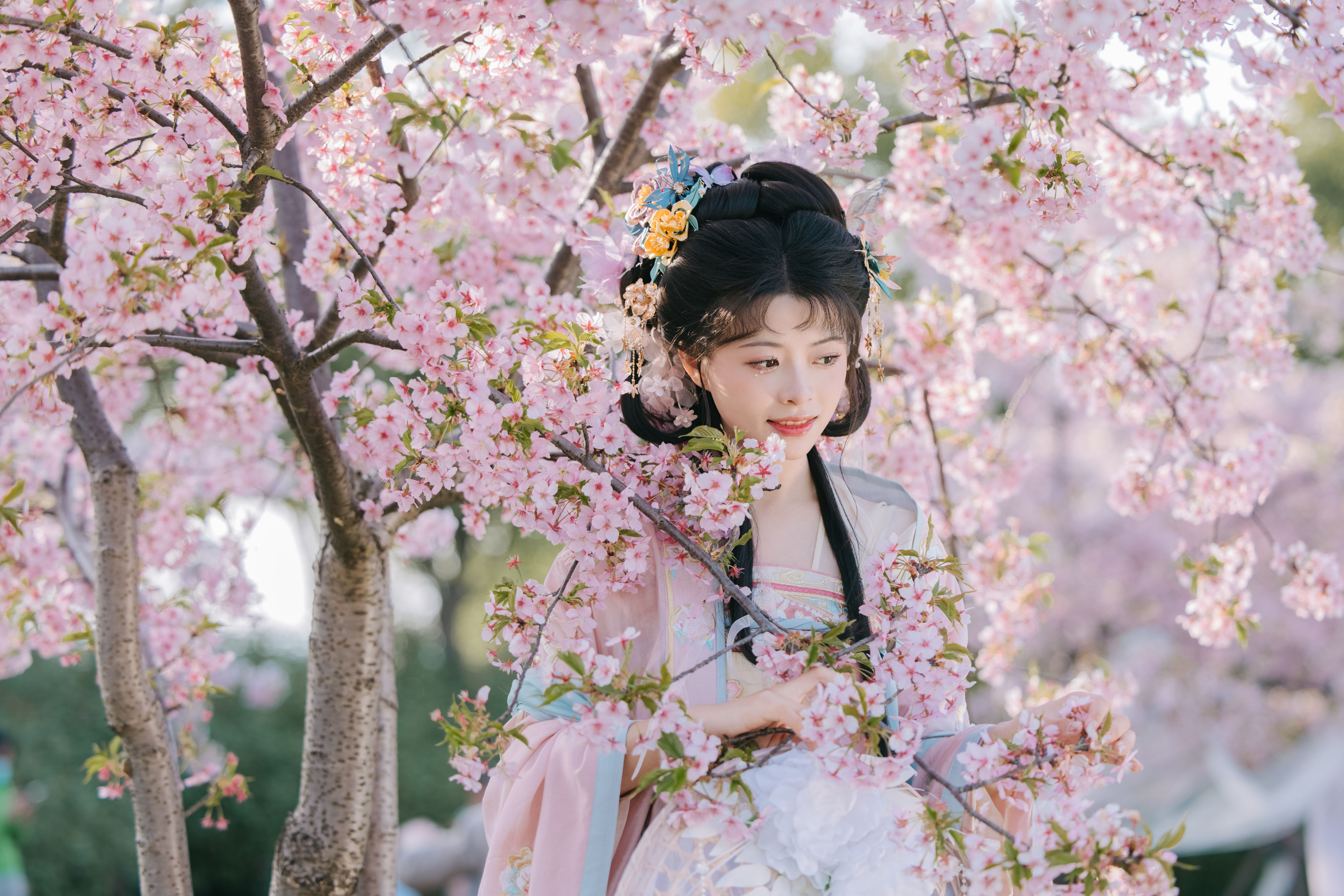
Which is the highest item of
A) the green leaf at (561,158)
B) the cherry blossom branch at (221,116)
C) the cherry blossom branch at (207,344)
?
the green leaf at (561,158)

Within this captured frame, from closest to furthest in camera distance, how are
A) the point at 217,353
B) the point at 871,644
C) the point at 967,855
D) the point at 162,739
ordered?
1. the point at 967,855
2. the point at 871,644
3. the point at 217,353
4. the point at 162,739

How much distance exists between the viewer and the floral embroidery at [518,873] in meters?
1.83

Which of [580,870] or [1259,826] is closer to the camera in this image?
[580,870]

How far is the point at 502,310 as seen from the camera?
2674 mm

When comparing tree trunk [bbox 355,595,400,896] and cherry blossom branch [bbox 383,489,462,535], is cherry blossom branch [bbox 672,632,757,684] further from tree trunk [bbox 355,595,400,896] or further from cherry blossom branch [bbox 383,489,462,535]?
tree trunk [bbox 355,595,400,896]

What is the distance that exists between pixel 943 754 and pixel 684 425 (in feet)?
2.58

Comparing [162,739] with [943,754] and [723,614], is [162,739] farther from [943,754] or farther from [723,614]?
[943,754]

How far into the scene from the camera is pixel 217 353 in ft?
7.52

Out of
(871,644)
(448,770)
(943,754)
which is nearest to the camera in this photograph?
(871,644)

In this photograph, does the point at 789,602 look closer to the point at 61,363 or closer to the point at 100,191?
the point at 61,363

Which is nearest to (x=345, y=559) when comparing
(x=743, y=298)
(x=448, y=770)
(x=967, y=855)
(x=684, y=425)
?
(x=684, y=425)

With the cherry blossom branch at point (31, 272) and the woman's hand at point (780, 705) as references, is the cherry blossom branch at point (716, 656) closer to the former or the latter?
the woman's hand at point (780, 705)

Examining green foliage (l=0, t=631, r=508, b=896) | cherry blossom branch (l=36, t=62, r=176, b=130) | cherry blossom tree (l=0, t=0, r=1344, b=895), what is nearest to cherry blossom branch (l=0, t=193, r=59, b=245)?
cherry blossom tree (l=0, t=0, r=1344, b=895)

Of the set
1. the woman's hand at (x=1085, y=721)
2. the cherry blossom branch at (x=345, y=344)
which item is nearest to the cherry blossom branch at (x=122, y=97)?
the cherry blossom branch at (x=345, y=344)
